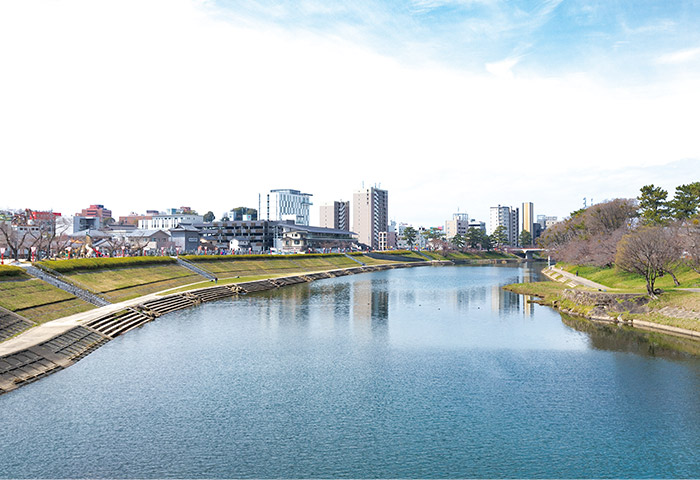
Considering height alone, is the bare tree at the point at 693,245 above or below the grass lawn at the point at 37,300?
above

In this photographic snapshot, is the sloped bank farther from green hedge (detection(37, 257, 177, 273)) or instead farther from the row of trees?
green hedge (detection(37, 257, 177, 273))

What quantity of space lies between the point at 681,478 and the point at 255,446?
56.6 ft

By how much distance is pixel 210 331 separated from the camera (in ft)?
155

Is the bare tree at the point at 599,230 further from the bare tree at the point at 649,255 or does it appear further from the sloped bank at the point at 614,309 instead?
the sloped bank at the point at 614,309

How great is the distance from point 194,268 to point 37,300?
1809 inches

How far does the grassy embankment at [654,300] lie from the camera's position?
47.1 m

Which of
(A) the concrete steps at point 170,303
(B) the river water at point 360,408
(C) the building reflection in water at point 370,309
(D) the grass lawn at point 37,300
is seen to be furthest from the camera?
(A) the concrete steps at point 170,303

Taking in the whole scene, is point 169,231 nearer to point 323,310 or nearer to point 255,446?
point 323,310

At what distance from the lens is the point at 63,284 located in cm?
5309

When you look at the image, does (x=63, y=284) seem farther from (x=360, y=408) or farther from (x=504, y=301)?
(x=504, y=301)

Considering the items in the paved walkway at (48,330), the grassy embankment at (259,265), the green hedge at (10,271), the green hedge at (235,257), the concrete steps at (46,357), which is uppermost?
the green hedge at (10,271)

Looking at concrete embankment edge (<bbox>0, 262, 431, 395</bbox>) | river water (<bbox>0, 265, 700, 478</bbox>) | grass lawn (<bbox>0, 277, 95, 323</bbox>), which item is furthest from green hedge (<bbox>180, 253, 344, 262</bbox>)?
river water (<bbox>0, 265, 700, 478</bbox>)

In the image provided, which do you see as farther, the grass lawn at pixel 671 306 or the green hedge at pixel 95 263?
the green hedge at pixel 95 263

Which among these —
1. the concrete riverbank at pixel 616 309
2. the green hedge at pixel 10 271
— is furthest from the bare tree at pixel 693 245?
the green hedge at pixel 10 271
